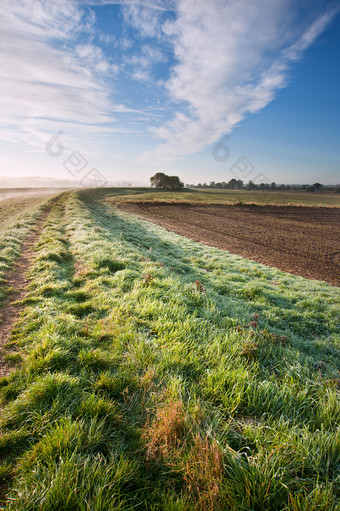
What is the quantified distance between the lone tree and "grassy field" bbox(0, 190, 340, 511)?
10563 centimetres

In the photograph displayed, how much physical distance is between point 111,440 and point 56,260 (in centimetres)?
739

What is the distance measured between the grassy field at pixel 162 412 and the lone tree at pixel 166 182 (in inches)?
4159

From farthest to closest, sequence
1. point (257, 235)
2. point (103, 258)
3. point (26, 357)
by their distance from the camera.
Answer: point (257, 235) < point (103, 258) < point (26, 357)

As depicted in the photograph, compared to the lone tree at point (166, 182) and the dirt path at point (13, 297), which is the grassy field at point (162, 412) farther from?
the lone tree at point (166, 182)

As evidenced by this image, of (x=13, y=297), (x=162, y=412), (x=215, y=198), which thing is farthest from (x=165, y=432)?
(x=215, y=198)

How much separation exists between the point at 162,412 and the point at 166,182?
11046 cm

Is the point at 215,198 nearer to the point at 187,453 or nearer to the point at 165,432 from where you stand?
the point at 165,432

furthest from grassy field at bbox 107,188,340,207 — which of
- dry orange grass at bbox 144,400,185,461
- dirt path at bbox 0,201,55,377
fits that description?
dry orange grass at bbox 144,400,185,461

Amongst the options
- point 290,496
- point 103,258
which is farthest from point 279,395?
point 103,258

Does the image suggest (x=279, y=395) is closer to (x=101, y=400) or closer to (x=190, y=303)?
(x=101, y=400)

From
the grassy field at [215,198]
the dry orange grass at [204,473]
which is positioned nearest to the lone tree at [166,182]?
the grassy field at [215,198]

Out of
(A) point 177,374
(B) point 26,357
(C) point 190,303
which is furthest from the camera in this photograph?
(C) point 190,303

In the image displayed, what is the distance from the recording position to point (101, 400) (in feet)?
8.08

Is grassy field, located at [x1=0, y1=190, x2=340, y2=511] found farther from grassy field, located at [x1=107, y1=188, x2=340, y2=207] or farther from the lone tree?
the lone tree
